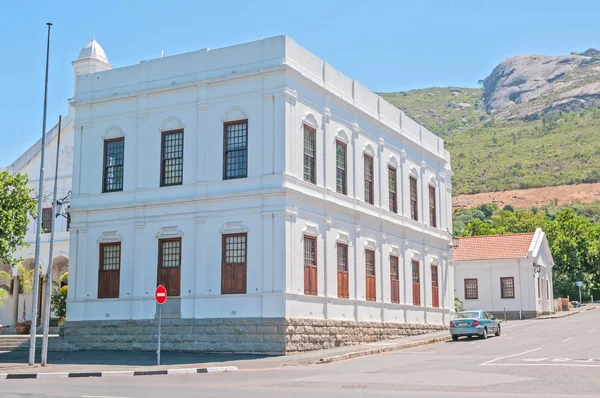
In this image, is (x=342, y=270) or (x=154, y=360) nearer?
(x=154, y=360)

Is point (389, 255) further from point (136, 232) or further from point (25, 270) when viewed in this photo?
point (25, 270)

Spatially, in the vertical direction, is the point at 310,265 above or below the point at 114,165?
below

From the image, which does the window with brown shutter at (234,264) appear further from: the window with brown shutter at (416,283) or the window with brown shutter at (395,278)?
the window with brown shutter at (416,283)

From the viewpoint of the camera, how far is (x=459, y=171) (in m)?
146

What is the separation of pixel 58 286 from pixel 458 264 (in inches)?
1160

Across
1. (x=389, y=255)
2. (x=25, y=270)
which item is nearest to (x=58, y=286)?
(x=25, y=270)

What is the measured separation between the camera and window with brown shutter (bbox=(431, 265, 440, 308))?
4188 centimetres

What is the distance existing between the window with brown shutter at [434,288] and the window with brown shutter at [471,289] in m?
16.9

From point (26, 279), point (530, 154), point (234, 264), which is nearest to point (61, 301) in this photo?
point (26, 279)

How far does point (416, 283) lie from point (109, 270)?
15775 millimetres

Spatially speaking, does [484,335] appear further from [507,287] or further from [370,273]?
[507,287]

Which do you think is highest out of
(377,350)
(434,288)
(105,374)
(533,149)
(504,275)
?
(533,149)

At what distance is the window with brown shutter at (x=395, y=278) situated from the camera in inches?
1452

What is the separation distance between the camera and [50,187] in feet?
139
